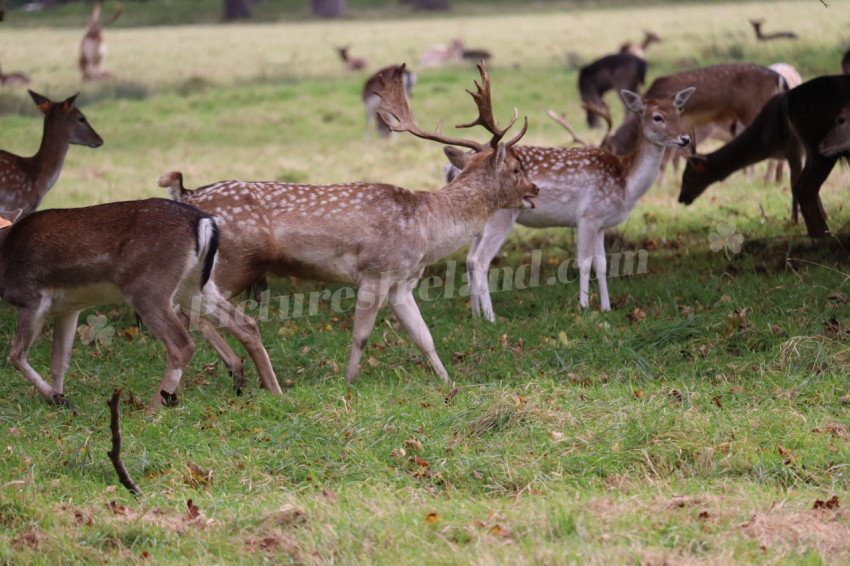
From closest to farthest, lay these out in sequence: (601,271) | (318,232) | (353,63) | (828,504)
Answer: (828,504)
(318,232)
(601,271)
(353,63)

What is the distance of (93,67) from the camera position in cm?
2266

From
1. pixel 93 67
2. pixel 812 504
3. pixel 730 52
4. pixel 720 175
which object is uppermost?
pixel 812 504

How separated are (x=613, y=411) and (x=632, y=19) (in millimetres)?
26730

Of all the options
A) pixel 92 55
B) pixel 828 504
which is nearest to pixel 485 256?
pixel 828 504

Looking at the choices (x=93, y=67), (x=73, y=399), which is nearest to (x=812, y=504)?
(x=73, y=399)

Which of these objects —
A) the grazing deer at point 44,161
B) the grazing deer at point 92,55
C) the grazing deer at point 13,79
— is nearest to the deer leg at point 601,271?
the grazing deer at point 44,161

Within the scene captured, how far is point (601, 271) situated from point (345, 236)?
216 centimetres

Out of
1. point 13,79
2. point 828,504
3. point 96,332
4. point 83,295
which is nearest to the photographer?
point 828,504

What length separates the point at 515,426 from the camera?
479 cm

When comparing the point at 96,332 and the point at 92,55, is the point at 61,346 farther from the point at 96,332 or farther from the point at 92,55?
the point at 92,55

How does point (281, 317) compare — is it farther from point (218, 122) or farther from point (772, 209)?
point (218, 122)

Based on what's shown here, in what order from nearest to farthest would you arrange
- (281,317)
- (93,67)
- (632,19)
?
(281,317) → (93,67) → (632,19)

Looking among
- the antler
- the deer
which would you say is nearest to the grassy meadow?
the deer

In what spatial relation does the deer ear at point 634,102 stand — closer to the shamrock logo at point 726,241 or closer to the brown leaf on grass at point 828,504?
the shamrock logo at point 726,241
